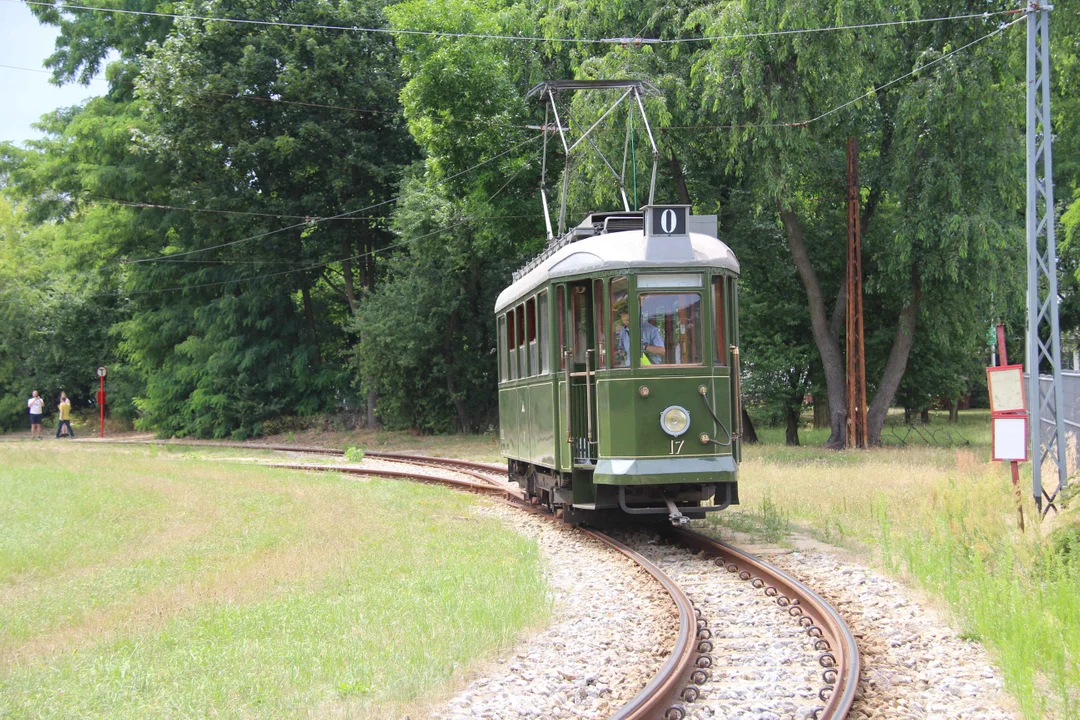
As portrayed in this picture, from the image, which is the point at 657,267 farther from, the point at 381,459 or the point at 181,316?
the point at 181,316

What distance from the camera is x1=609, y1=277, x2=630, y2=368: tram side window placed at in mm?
11070

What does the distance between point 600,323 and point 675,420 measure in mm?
1278

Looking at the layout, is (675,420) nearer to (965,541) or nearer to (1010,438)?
(965,541)

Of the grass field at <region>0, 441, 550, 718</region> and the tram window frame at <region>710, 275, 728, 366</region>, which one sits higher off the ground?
the tram window frame at <region>710, 275, 728, 366</region>

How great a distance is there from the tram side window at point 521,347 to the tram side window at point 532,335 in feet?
1.02

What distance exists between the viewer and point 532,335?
13133mm

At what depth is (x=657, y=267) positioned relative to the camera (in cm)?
1097

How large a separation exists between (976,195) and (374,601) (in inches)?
723

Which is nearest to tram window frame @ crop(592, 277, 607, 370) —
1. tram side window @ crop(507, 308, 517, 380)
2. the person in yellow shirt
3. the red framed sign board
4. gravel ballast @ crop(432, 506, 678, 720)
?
gravel ballast @ crop(432, 506, 678, 720)

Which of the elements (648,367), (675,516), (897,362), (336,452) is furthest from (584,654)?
(336,452)

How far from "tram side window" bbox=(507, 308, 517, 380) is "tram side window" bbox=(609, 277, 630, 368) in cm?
341

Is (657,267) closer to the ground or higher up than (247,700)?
higher up

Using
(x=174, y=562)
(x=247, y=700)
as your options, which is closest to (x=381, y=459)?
(x=174, y=562)

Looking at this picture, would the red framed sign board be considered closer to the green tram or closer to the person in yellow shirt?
the green tram
